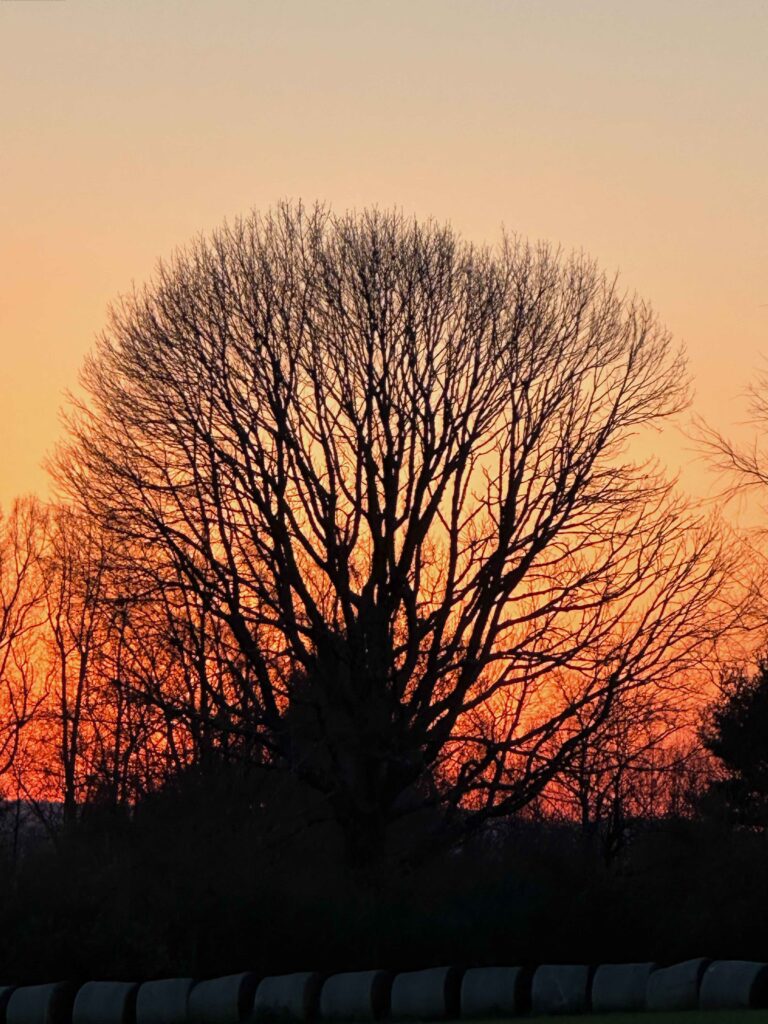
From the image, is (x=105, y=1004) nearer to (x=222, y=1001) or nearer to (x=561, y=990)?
(x=222, y=1001)

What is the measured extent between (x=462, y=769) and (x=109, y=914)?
359 inches

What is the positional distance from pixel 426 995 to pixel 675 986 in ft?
11.1

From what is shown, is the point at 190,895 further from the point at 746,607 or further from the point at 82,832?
the point at 746,607

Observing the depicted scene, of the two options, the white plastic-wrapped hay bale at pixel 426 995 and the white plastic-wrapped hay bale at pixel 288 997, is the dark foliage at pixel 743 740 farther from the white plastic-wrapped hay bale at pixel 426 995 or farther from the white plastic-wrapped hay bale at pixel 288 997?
the white plastic-wrapped hay bale at pixel 288 997

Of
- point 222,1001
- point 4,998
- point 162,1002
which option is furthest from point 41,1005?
point 222,1001

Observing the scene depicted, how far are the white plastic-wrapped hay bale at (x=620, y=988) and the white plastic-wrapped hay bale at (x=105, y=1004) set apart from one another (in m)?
6.23

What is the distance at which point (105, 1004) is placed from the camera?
23.3m

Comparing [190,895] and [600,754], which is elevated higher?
[600,754]

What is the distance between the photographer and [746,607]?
32906 mm

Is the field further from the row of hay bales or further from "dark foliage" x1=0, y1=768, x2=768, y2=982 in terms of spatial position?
"dark foliage" x1=0, y1=768, x2=768, y2=982

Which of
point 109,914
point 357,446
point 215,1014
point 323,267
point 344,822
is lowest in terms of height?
point 215,1014

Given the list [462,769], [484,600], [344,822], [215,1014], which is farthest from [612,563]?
[215,1014]

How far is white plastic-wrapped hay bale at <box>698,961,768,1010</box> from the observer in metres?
22.3

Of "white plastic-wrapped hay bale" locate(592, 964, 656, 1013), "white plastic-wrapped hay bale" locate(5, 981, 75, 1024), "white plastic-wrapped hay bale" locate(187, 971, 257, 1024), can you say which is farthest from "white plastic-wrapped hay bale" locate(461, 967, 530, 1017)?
"white plastic-wrapped hay bale" locate(5, 981, 75, 1024)
